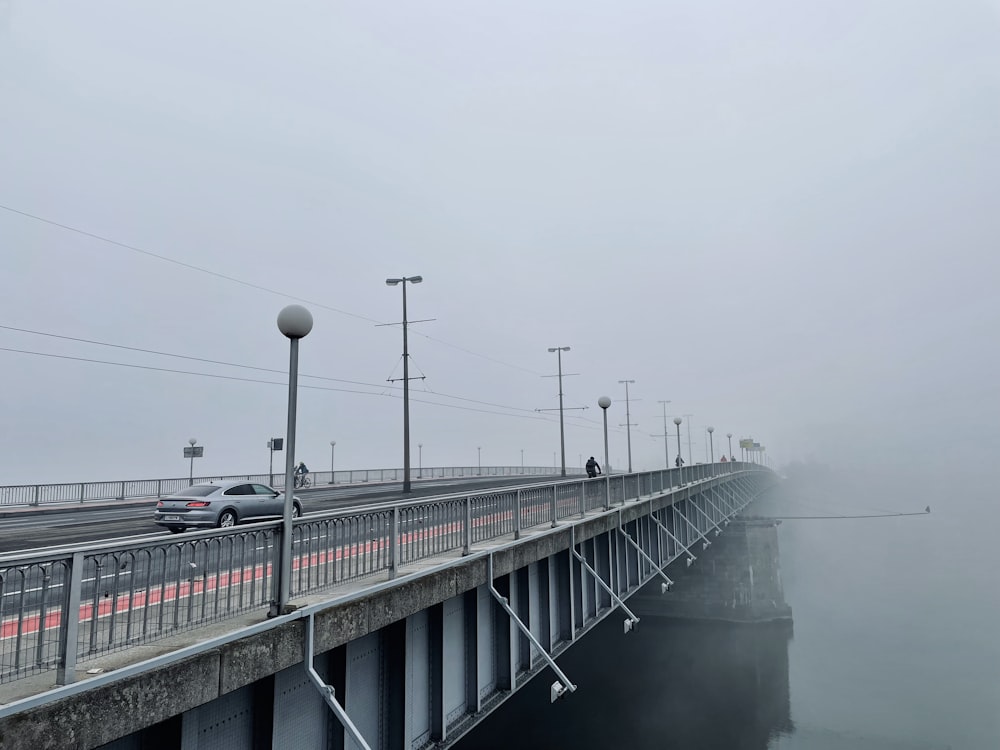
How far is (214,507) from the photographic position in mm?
15750

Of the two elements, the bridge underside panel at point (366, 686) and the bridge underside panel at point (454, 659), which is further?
the bridge underside panel at point (454, 659)

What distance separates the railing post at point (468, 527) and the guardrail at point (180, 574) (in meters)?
0.02

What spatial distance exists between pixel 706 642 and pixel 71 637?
150ft

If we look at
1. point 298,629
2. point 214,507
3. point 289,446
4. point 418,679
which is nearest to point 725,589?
point 214,507

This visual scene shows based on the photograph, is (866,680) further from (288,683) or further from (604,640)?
(288,683)

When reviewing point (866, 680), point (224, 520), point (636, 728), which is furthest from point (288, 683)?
point (866, 680)

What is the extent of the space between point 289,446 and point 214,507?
34.3 feet

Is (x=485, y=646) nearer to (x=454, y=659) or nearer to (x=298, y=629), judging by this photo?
(x=454, y=659)

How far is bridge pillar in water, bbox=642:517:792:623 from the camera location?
46344mm

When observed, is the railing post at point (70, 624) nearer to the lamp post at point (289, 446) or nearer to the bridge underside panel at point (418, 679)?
the lamp post at point (289, 446)

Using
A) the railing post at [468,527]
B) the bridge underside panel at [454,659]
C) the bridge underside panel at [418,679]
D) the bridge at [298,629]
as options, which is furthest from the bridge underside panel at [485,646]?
the bridge underside panel at [418,679]

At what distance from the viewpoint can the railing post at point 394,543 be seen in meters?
8.34

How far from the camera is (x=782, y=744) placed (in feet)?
102

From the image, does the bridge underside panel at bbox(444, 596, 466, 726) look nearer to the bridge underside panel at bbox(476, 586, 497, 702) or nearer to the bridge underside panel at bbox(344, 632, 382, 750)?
the bridge underside panel at bbox(476, 586, 497, 702)
